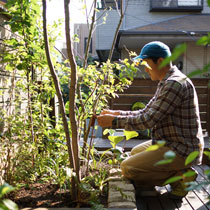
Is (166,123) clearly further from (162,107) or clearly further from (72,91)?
(72,91)

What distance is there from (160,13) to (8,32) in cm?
875

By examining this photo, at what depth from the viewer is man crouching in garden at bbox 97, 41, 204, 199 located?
95.1 inches

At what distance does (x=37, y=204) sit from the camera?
2.08m

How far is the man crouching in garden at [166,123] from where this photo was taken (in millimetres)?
2416

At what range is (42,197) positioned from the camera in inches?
88.1

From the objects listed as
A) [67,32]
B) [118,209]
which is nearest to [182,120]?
[118,209]

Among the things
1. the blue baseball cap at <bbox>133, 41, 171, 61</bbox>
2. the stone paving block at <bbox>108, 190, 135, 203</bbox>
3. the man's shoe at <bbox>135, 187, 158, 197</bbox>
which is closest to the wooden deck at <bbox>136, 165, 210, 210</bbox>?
the man's shoe at <bbox>135, 187, 158, 197</bbox>

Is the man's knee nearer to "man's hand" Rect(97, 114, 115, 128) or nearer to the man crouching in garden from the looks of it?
the man crouching in garden

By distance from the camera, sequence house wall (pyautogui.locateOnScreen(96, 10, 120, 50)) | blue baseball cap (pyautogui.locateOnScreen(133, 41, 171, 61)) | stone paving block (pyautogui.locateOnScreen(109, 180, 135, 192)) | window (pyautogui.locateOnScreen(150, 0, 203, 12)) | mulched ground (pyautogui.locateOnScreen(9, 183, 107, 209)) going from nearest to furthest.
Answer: mulched ground (pyautogui.locateOnScreen(9, 183, 107, 209)) < stone paving block (pyautogui.locateOnScreen(109, 180, 135, 192)) < blue baseball cap (pyautogui.locateOnScreen(133, 41, 171, 61)) < window (pyautogui.locateOnScreen(150, 0, 203, 12)) < house wall (pyautogui.locateOnScreen(96, 10, 120, 50))

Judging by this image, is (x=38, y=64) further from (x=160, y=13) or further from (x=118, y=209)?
(x=160, y=13)

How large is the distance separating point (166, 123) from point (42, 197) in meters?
1.15

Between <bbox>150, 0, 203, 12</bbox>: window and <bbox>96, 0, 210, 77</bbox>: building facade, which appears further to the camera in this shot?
<bbox>150, 0, 203, 12</bbox>: window

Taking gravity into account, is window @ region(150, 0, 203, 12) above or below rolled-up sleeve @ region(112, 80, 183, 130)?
above

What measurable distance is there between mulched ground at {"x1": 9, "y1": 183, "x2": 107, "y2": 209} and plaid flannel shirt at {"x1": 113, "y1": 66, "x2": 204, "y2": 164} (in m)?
0.68
